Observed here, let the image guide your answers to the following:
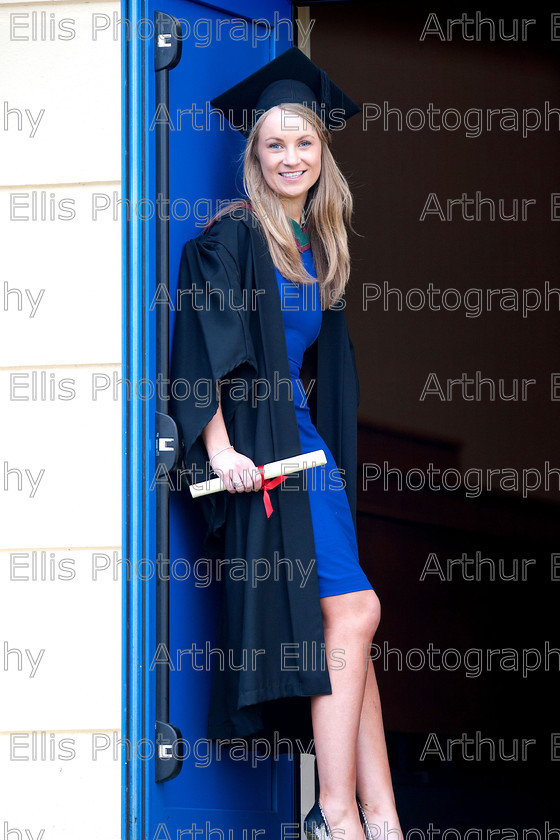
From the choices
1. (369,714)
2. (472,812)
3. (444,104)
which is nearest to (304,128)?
(369,714)

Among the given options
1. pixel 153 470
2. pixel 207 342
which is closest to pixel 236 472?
pixel 153 470

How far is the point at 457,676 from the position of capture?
15.8ft

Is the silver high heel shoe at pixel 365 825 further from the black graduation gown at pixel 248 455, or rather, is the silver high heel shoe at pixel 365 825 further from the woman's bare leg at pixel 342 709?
the black graduation gown at pixel 248 455

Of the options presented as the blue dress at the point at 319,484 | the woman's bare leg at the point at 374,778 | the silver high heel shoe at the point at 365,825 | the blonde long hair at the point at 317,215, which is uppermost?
the blonde long hair at the point at 317,215

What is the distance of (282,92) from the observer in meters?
2.97

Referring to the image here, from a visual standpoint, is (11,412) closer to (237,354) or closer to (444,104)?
(237,354)

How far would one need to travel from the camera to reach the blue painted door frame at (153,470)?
8.86 ft

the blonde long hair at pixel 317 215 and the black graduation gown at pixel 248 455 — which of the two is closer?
the black graduation gown at pixel 248 455

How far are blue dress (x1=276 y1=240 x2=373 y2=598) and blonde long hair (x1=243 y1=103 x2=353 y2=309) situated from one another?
34 mm

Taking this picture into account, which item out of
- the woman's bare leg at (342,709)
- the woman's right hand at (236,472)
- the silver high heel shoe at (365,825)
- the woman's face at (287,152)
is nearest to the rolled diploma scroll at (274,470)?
the woman's right hand at (236,472)

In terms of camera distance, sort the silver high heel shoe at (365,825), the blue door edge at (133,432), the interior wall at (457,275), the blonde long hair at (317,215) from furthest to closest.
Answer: the interior wall at (457,275)
the blonde long hair at (317,215)
the silver high heel shoe at (365,825)
the blue door edge at (133,432)

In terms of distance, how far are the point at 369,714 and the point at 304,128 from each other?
1.48 m

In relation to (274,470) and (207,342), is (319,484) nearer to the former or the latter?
(274,470)

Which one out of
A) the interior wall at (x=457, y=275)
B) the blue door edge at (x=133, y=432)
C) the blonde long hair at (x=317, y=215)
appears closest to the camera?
the blue door edge at (x=133, y=432)
